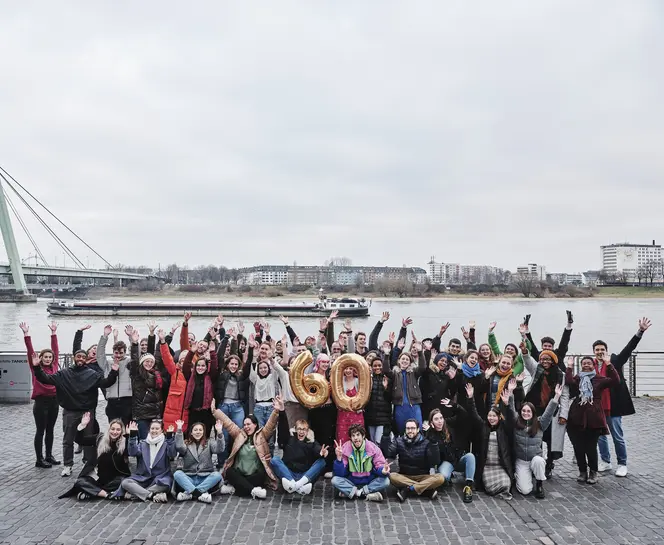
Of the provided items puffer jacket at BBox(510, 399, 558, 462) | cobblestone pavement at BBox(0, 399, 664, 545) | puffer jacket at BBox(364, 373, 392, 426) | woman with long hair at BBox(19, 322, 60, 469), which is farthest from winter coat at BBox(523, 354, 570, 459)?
woman with long hair at BBox(19, 322, 60, 469)

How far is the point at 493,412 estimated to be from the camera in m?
6.31

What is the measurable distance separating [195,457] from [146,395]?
118cm

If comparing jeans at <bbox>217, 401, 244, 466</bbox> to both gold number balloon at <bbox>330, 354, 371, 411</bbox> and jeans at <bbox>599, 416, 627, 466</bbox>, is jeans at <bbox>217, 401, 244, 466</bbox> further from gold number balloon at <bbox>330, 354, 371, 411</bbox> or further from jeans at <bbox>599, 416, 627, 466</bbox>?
jeans at <bbox>599, 416, 627, 466</bbox>

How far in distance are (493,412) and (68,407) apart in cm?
539

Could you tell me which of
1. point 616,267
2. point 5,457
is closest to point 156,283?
point 5,457

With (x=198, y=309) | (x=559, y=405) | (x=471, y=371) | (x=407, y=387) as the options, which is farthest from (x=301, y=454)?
(x=198, y=309)

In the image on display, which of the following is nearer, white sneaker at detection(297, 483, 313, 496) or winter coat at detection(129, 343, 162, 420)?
white sneaker at detection(297, 483, 313, 496)

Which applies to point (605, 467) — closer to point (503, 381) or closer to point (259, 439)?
point (503, 381)

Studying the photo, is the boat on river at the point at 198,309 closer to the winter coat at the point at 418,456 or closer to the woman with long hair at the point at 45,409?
the woman with long hair at the point at 45,409

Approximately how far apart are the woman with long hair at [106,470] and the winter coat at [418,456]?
336 centimetres

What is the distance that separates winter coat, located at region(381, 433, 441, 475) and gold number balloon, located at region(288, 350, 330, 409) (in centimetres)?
116

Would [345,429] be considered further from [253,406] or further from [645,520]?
[645,520]

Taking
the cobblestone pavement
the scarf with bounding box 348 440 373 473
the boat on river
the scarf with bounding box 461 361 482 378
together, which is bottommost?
the boat on river

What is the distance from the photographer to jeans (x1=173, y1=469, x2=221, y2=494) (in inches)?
237
